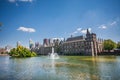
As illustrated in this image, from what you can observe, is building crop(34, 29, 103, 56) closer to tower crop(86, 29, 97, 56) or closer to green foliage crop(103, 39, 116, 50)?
tower crop(86, 29, 97, 56)

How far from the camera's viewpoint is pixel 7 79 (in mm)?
12891

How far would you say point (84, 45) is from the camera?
87.1 meters

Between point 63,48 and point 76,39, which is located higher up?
point 76,39

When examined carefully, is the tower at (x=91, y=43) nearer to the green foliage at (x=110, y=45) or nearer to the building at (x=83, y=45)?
the building at (x=83, y=45)

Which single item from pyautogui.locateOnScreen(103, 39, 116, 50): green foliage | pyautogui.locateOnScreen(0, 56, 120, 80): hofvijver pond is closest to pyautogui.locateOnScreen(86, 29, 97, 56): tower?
pyautogui.locateOnScreen(103, 39, 116, 50): green foliage

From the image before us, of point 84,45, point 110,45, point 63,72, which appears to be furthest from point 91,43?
point 63,72

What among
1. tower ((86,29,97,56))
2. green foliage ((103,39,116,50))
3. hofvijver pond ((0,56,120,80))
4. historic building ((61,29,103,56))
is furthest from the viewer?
historic building ((61,29,103,56))

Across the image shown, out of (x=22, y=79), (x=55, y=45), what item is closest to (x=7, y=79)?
(x=22, y=79)

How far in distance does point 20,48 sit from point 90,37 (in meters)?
43.1

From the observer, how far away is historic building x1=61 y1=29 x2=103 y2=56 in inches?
3239

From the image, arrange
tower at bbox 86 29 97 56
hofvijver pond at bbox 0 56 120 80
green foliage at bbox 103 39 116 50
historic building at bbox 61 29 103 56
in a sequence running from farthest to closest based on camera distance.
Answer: historic building at bbox 61 29 103 56
tower at bbox 86 29 97 56
green foliage at bbox 103 39 116 50
hofvijver pond at bbox 0 56 120 80

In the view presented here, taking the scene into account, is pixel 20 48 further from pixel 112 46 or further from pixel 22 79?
pixel 22 79

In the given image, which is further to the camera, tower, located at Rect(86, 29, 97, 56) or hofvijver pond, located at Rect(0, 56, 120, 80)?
tower, located at Rect(86, 29, 97, 56)

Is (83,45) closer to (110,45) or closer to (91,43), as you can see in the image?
(91,43)
